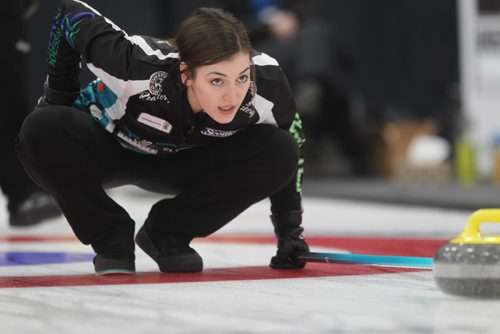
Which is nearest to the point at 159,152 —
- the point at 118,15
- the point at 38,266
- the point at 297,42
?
the point at 38,266

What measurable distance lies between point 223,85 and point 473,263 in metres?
0.71

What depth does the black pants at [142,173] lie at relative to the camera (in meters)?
2.52

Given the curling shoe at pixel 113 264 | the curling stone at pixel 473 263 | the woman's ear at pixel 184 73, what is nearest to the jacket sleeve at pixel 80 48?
the woman's ear at pixel 184 73

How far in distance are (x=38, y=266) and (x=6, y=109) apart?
1.42 metres

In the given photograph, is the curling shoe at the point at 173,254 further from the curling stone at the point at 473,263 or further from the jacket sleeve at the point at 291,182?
the curling stone at the point at 473,263

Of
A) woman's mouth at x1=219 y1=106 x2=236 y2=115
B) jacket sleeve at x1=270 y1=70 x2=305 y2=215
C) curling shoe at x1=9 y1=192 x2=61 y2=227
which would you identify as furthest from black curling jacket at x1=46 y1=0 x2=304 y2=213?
curling shoe at x1=9 y1=192 x2=61 y2=227

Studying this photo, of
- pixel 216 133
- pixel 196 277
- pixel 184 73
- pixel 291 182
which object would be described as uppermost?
pixel 184 73

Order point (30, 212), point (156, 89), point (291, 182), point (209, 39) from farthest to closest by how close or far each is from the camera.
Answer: point (30, 212) < point (291, 182) < point (156, 89) < point (209, 39)

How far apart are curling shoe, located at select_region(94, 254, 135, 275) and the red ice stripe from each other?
17 millimetres

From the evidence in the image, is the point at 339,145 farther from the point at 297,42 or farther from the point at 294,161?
the point at 294,161

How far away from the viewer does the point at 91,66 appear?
247cm

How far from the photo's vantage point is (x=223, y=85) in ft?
7.71

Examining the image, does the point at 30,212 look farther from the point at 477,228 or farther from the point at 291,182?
the point at 477,228

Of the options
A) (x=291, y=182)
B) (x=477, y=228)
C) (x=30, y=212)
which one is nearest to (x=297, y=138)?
(x=291, y=182)
